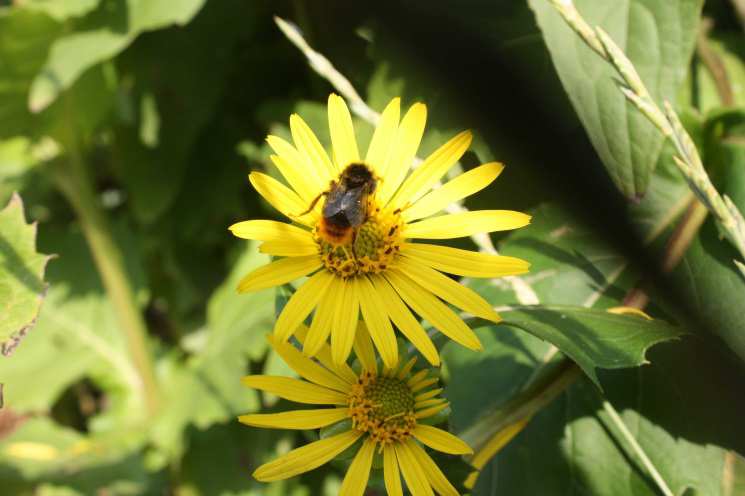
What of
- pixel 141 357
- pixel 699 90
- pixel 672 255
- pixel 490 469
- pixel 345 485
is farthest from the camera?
pixel 141 357

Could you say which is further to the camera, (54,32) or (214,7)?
(214,7)

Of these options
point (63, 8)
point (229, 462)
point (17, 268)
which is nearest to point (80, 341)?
point (229, 462)

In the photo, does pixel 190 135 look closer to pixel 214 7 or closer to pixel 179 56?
pixel 179 56

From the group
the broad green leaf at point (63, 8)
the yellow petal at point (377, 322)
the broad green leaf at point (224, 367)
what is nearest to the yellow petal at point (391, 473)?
the yellow petal at point (377, 322)

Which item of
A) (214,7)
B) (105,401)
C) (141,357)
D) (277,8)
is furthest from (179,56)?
(105,401)

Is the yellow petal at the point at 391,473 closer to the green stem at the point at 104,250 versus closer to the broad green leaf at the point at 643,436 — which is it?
the broad green leaf at the point at 643,436

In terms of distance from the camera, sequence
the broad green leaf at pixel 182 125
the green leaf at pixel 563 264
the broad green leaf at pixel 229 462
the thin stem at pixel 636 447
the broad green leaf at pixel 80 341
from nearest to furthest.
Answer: the thin stem at pixel 636 447, the green leaf at pixel 563 264, the broad green leaf at pixel 229 462, the broad green leaf at pixel 182 125, the broad green leaf at pixel 80 341

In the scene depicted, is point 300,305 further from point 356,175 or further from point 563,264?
point 563,264
